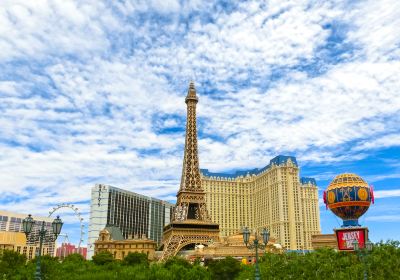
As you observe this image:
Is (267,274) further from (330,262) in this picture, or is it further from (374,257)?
(374,257)

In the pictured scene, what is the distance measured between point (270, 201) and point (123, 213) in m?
63.2

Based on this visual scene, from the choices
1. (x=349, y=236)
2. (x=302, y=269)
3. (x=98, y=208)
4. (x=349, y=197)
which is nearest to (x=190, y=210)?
(x=98, y=208)

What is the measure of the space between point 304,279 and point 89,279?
23.5 meters

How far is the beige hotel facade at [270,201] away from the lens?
148750 mm

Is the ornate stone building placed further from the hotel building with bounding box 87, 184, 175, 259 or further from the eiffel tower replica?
the hotel building with bounding box 87, 184, 175, 259

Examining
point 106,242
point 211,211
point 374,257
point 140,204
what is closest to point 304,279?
point 374,257

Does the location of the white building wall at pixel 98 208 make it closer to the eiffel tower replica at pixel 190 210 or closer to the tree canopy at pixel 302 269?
the eiffel tower replica at pixel 190 210

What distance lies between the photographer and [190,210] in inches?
4675

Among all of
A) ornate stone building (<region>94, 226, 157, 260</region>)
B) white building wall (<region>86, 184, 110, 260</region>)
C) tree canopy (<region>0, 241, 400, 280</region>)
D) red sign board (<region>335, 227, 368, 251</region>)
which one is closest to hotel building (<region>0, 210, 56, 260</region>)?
ornate stone building (<region>94, 226, 157, 260</region>)

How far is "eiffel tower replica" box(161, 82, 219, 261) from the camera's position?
350 feet

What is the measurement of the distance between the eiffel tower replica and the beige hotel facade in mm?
44549

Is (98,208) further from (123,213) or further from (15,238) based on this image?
(15,238)

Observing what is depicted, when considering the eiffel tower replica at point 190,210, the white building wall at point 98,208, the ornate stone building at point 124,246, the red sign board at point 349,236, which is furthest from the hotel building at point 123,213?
the red sign board at point 349,236

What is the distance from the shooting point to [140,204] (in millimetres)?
185750
